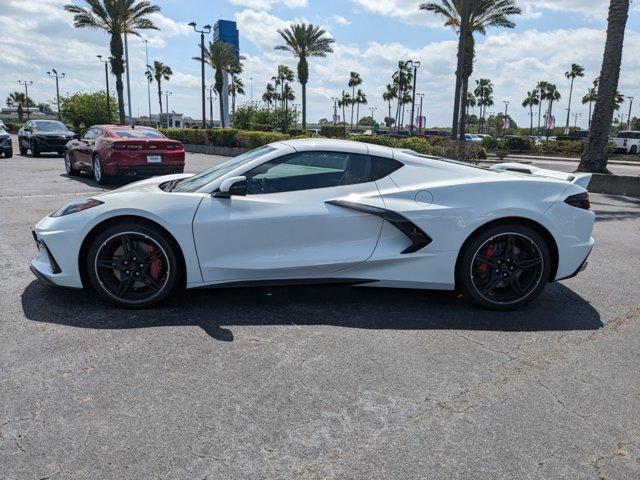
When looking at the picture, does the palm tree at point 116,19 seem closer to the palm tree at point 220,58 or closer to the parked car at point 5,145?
the palm tree at point 220,58

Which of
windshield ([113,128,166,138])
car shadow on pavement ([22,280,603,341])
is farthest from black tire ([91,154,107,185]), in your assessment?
car shadow on pavement ([22,280,603,341])

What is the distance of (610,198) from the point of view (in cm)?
1237

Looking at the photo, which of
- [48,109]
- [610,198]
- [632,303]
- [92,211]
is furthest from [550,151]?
[48,109]

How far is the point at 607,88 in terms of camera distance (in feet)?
47.3

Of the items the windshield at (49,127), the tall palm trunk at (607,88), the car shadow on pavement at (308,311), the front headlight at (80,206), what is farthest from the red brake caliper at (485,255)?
the windshield at (49,127)

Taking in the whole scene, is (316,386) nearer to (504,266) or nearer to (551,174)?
(504,266)

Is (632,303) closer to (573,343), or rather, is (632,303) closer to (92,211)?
(573,343)

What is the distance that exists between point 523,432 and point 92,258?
3.15 meters

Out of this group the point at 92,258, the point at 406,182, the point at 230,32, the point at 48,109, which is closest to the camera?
the point at 92,258

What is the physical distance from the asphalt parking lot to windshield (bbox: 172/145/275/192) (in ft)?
3.01

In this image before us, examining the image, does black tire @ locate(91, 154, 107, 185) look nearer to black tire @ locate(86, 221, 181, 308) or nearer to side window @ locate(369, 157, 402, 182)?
black tire @ locate(86, 221, 181, 308)

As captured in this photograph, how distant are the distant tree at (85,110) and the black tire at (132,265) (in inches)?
2041

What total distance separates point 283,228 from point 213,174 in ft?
2.80

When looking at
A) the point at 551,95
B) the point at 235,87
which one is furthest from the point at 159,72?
the point at 551,95
